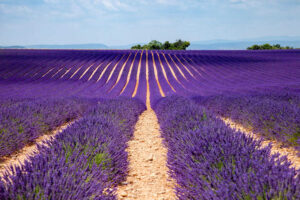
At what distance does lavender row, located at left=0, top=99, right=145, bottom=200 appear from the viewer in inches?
63.3

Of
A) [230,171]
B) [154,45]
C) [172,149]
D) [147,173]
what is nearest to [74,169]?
[230,171]

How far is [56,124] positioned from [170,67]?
64.6ft

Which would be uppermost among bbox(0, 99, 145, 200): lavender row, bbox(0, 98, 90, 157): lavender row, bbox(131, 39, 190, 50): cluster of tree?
bbox(131, 39, 190, 50): cluster of tree

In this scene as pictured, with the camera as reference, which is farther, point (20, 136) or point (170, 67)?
point (170, 67)

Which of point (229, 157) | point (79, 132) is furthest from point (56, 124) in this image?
point (229, 157)

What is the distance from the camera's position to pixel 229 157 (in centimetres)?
214

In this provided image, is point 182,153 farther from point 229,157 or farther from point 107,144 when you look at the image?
point 107,144

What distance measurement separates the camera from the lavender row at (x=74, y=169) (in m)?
1.61

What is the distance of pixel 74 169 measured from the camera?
200 cm

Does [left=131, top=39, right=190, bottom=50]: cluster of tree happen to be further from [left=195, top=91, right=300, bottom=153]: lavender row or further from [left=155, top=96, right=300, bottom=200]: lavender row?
[left=155, top=96, right=300, bottom=200]: lavender row

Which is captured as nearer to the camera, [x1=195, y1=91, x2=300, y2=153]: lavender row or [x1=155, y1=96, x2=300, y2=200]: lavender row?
[x1=155, y1=96, x2=300, y2=200]: lavender row

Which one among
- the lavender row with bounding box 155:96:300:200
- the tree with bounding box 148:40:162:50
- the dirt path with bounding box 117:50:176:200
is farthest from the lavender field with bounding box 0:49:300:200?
the tree with bounding box 148:40:162:50

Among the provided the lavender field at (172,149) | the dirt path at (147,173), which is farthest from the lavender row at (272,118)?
the dirt path at (147,173)

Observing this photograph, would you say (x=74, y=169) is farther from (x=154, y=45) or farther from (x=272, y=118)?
(x=154, y=45)
